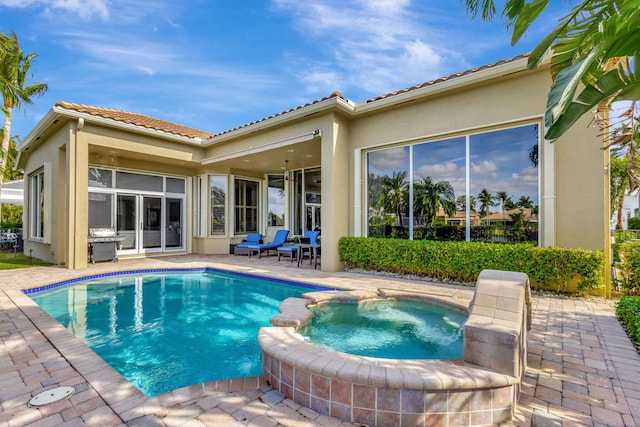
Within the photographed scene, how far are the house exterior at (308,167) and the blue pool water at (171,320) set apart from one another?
2661 millimetres

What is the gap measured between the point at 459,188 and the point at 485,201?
2.30 ft

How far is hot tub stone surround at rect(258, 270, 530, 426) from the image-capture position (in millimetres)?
2332

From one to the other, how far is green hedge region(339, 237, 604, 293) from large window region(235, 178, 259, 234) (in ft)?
22.8

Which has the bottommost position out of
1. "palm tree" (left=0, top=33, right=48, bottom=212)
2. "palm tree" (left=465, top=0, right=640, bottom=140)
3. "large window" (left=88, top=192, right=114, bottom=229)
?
"large window" (left=88, top=192, right=114, bottom=229)

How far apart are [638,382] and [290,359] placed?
3299 millimetres

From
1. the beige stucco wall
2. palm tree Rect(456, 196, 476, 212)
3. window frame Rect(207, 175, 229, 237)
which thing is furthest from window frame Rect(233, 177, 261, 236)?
palm tree Rect(456, 196, 476, 212)

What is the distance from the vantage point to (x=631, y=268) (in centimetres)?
607

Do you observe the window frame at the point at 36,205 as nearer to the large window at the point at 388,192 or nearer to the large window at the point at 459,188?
the large window at the point at 388,192

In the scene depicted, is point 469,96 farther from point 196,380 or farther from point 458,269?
point 196,380

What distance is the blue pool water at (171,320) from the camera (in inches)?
151

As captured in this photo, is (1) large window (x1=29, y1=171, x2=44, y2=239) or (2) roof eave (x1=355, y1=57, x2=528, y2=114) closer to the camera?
(2) roof eave (x1=355, y1=57, x2=528, y2=114)

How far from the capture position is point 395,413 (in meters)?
2.34

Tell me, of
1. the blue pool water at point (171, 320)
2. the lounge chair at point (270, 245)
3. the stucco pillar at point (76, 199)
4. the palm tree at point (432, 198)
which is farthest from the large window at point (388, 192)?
the stucco pillar at point (76, 199)

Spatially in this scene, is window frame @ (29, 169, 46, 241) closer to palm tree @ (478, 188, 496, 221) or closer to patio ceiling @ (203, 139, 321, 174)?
patio ceiling @ (203, 139, 321, 174)
